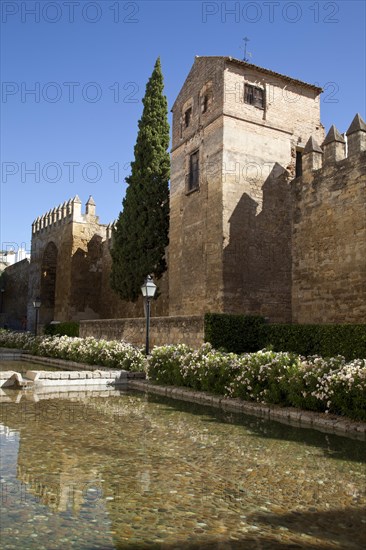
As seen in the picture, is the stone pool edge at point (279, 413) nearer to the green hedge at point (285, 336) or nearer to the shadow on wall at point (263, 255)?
the green hedge at point (285, 336)

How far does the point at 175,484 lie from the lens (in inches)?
158

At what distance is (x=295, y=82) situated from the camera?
702 inches

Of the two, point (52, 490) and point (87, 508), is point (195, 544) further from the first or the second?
point (52, 490)

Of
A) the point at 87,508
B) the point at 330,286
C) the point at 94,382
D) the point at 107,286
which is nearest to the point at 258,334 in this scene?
the point at 330,286

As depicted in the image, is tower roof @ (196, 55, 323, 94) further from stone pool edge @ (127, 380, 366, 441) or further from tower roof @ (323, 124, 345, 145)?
stone pool edge @ (127, 380, 366, 441)

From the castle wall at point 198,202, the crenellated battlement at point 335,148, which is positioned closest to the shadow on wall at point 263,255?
the castle wall at point 198,202

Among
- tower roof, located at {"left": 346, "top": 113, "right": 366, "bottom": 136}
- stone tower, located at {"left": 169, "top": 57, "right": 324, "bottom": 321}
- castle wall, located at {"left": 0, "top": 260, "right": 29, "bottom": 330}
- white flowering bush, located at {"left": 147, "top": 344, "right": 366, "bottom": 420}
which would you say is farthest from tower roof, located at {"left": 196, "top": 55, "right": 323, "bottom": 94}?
castle wall, located at {"left": 0, "top": 260, "right": 29, "bottom": 330}

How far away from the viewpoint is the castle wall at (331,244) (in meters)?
12.6

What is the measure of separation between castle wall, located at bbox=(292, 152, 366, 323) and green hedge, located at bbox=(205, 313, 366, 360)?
1627mm

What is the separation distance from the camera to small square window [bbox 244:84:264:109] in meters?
16.8

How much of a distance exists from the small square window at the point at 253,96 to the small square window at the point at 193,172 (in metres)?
2.45

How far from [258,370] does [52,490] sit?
5104mm

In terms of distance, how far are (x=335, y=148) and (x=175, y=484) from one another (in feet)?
37.3

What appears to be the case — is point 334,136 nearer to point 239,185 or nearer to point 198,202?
point 239,185
